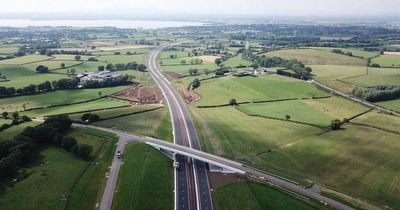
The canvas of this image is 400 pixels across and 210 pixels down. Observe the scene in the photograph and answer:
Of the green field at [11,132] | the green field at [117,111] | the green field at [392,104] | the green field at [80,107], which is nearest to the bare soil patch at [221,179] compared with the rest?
the green field at [117,111]

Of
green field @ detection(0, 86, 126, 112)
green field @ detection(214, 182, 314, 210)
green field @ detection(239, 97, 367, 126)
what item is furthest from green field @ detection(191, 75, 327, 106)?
green field @ detection(214, 182, 314, 210)

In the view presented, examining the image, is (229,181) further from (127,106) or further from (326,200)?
(127,106)

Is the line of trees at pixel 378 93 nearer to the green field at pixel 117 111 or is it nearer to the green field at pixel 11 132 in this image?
the green field at pixel 117 111

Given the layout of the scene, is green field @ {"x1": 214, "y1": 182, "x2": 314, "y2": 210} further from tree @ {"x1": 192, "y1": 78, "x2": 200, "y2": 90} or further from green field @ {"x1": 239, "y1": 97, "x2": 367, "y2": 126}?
tree @ {"x1": 192, "y1": 78, "x2": 200, "y2": 90}

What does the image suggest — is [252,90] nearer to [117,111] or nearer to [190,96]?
[190,96]

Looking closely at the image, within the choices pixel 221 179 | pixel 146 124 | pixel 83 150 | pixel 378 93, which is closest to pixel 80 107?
pixel 146 124
